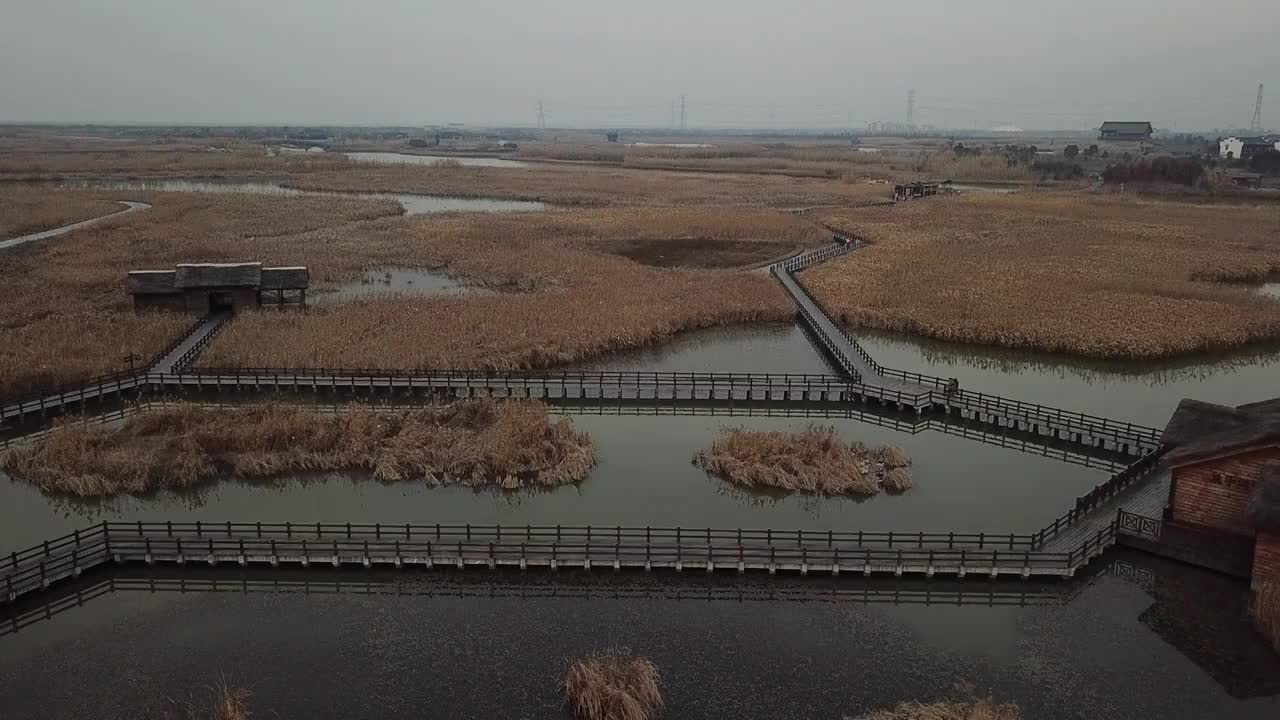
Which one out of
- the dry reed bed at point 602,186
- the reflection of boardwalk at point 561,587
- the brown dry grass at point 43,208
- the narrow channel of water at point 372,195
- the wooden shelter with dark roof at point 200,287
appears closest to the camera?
the reflection of boardwalk at point 561,587

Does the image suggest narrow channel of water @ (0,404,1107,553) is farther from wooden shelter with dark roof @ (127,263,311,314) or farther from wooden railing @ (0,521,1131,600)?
wooden shelter with dark roof @ (127,263,311,314)

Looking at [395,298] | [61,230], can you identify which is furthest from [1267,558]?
[61,230]

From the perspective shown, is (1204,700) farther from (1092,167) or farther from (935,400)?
(1092,167)

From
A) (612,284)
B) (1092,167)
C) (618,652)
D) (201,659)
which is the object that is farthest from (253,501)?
(1092,167)

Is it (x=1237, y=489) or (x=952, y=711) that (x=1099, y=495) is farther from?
(x=952, y=711)

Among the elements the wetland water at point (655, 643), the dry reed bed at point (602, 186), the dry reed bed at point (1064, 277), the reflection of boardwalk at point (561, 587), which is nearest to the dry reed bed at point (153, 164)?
the dry reed bed at point (602, 186)

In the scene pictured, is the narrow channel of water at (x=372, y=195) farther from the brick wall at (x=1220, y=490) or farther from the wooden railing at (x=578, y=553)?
the brick wall at (x=1220, y=490)

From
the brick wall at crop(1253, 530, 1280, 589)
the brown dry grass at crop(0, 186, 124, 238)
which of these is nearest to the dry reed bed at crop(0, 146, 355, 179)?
the brown dry grass at crop(0, 186, 124, 238)
